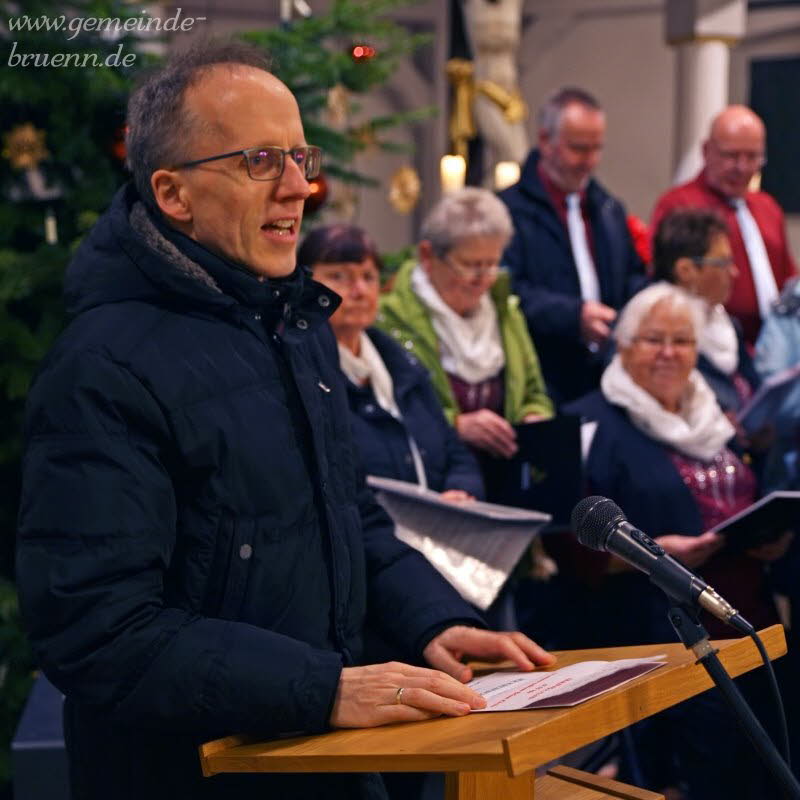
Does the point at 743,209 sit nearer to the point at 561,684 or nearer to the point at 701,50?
the point at 561,684

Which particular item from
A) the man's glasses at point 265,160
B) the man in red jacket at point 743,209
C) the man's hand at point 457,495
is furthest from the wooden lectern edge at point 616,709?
the man in red jacket at point 743,209

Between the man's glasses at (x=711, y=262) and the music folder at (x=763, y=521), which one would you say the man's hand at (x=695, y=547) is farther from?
the man's glasses at (x=711, y=262)

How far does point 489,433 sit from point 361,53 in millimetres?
1257

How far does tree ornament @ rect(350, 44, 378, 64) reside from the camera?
419cm

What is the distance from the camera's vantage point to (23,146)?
378 cm

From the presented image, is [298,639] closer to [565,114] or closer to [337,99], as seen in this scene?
[337,99]

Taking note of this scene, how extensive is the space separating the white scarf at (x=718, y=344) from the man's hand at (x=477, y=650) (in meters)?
2.65

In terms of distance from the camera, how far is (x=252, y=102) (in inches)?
73.7

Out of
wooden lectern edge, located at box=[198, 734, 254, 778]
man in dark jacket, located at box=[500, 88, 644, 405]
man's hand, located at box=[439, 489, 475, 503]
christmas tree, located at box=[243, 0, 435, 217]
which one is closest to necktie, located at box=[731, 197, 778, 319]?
man in dark jacket, located at box=[500, 88, 644, 405]

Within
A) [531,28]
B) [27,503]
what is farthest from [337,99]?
[531,28]

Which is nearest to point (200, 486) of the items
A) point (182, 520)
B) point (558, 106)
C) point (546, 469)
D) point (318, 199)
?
point (182, 520)

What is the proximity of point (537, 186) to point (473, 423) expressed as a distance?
50.2 inches

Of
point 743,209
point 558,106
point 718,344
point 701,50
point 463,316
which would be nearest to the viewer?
point 463,316

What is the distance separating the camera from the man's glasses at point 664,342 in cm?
401
